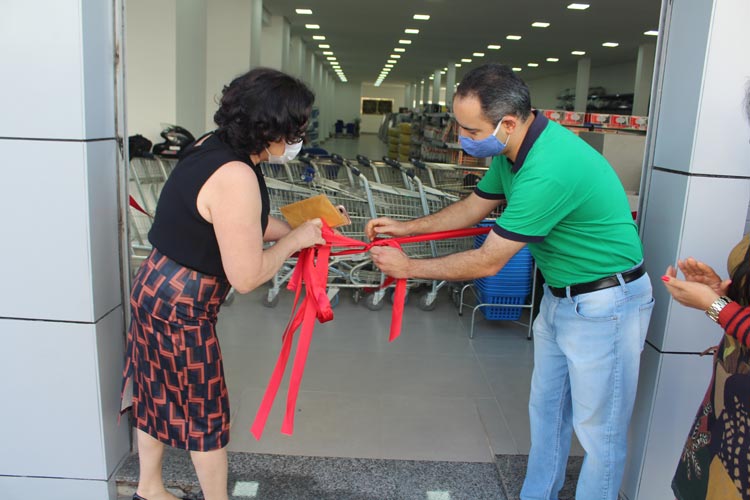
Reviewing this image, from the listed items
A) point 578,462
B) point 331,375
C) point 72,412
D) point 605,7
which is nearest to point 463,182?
point 331,375

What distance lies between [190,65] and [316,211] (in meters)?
6.59

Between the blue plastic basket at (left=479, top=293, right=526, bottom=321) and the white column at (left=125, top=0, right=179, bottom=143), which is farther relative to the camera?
the white column at (left=125, top=0, right=179, bottom=143)

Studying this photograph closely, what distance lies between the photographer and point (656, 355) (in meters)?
2.38

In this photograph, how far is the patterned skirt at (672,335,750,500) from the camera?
150cm

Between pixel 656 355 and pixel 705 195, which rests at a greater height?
pixel 705 195

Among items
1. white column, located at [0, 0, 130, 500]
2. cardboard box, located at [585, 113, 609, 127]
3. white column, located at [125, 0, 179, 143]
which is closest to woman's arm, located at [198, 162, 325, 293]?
white column, located at [0, 0, 130, 500]

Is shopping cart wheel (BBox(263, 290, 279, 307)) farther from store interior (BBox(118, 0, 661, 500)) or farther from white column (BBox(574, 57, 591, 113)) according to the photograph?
white column (BBox(574, 57, 591, 113))

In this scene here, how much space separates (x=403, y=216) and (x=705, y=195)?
357 cm

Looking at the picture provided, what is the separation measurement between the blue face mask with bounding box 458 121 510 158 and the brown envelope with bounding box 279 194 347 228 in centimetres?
56

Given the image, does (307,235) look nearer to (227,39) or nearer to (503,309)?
(503,309)

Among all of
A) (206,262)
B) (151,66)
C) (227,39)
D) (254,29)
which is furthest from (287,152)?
(254,29)

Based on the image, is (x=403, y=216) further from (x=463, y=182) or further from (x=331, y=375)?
(x=331, y=375)

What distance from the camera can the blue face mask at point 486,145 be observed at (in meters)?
2.14

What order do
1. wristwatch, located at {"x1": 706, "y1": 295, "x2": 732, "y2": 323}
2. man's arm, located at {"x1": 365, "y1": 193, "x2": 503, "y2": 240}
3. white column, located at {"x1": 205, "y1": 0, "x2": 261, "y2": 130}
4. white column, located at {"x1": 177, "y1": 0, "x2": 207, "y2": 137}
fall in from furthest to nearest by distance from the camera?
1. white column, located at {"x1": 205, "y1": 0, "x2": 261, "y2": 130}
2. white column, located at {"x1": 177, "y1": 0, "x2": 207, "y2": 137}
3. man's arm, located at {"x1": 365, "y1": 193, "x2": 503, "y2": 240}
4. wristwatch, located at {"x1": 706, "y1": 295, "x2": 732, "y2": 323}
